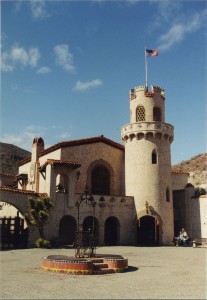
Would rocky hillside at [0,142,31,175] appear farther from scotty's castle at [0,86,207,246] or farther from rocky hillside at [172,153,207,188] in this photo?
rocky hillside at [172,153,207,188]

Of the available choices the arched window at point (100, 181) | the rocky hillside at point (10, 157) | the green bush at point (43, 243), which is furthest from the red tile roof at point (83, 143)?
the rocky hillside at point (10, 157)

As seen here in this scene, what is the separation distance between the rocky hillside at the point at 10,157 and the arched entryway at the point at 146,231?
34.6 metres

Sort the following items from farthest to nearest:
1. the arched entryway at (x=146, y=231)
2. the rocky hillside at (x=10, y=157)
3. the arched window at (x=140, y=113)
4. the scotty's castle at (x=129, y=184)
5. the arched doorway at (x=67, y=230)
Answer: the rocky hillside at (x=10, y=157), the arched window at (x=140, y=113), the arched entryway at (x=146, y=231), the arched doorway at (x=67, y=230), the scotty's castle at (x=129, y=184)

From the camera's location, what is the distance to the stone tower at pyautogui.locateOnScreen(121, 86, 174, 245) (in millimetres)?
32406

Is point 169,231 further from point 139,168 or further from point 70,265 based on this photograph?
point 70,265

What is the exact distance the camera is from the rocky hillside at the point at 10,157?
2454 inches

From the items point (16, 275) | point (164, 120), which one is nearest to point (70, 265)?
point (16, 275)

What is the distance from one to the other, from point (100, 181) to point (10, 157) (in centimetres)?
3481

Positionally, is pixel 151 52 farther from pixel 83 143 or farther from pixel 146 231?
pixel 146 231

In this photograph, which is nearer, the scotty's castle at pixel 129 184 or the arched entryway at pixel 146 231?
the scotty's castle at pixel 129 184

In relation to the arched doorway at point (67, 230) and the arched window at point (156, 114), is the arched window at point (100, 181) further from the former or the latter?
the arched window at point (156, 114)

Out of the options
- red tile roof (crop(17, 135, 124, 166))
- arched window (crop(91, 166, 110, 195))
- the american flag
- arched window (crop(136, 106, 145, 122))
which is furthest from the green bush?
the american flag

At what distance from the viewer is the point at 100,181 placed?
115ft

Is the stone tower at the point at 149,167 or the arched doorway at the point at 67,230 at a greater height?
the stone tower at the point at 149,167
